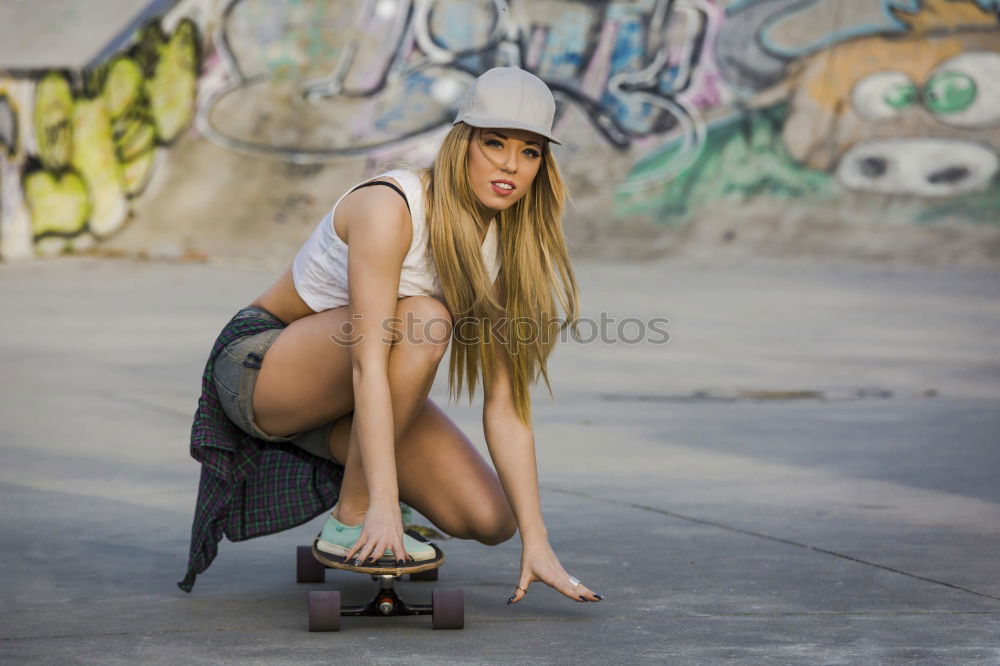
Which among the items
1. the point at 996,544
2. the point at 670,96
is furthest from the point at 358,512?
the point at 670,96

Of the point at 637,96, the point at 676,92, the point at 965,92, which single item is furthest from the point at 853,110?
the point at 637,96

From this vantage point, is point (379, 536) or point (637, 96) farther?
point (637, 96)

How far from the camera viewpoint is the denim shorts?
343 centimetres

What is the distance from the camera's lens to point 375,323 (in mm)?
3166

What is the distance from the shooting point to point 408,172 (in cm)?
335

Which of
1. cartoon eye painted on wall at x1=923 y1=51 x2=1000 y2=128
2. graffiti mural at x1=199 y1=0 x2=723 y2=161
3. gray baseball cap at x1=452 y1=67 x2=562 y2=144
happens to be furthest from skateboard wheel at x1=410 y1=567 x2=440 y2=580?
cartoon eye painted on wall at x1=923 y1=51 x2=1000 y2=128

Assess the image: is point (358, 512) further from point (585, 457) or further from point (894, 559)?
point (585, 457)

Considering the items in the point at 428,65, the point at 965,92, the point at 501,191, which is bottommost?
the point at 501,191

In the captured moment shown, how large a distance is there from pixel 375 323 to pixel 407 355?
13 cm

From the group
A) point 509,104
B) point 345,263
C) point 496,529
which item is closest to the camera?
point 509,104

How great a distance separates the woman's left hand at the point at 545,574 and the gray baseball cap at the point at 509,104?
956 mm

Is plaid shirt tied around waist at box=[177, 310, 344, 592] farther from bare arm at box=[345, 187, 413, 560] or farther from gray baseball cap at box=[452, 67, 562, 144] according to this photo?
gray baseball cap at box=[452, 67, 562, 144]

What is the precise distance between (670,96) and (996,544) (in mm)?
12316

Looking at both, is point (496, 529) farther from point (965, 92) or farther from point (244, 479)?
point (965, 92)
